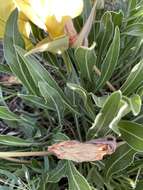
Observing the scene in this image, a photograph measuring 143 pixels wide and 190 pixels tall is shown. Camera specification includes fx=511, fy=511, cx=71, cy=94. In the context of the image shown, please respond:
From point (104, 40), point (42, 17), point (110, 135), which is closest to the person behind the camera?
point (42, 17)

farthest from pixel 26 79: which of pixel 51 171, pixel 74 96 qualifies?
pixel 51 171

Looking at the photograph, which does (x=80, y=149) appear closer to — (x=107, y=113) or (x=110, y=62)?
(x=107, y=113)

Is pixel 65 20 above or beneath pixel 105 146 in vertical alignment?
above

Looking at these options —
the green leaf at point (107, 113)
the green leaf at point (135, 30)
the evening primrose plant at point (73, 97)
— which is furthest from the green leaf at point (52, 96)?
the green leaf at point (135, 30)

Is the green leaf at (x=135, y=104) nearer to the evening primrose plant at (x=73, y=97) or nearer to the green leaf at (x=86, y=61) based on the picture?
the evening primrose plant at (x=73, y=97)

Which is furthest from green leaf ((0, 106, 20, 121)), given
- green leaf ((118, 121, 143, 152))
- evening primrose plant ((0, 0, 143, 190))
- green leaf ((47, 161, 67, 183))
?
green leaf ((118, 121, 143, 152))

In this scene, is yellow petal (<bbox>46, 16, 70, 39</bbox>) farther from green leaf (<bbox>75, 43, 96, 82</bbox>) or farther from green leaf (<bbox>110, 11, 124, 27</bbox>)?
green leaf (<bbox>110, 11, 124, 27</bbox>)

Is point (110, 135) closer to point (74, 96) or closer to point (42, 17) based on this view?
point (74, 96)

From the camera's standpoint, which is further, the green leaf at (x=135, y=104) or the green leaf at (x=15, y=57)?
the green leaf at (x=15, y=57)
